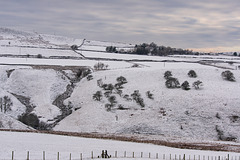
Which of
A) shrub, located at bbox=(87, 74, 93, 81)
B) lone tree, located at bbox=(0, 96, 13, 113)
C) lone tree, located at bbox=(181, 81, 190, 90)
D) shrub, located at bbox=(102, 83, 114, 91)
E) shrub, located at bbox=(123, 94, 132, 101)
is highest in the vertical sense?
shrub, located at bbox=(87, 74, 93, 81)

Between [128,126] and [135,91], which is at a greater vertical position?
[135,91]

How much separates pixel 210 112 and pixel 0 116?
1545 inches

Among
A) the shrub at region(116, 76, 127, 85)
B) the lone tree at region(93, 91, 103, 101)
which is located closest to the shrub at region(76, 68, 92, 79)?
the shrub at region(116, 76, 127, 85)

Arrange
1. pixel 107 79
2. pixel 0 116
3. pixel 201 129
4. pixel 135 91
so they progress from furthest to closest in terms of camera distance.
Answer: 1. pixel 107 79
2. pixel 135 91
3. pixel 201 129
4. pixel 0 116

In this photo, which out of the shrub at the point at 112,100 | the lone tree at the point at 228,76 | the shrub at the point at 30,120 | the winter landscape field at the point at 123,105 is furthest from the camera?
the lone tree at the point at 228,76

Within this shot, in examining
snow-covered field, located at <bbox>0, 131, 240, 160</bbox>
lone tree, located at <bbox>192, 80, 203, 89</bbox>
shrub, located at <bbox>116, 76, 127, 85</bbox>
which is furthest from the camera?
shrub, located at <bbox>116, 76, 127, 85</bbox>

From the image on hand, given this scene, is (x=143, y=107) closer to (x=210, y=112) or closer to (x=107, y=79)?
(x=210, y=112)

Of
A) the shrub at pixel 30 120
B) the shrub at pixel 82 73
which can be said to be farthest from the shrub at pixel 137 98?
the shrub at pixel 82 73

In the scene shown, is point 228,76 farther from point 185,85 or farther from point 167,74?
point 167,74

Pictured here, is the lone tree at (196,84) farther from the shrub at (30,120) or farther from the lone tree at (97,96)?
the shrub at (30,120)

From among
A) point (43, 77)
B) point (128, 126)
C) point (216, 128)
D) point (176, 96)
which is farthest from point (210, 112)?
point (43, 77)

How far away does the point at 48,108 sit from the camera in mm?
76250

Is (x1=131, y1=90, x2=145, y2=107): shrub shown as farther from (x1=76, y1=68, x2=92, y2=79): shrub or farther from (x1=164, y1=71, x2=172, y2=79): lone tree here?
(x1=76, y1=68, x2=92, y2=79): shrub

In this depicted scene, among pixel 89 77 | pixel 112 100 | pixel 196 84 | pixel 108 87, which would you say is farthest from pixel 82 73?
pixel 196 84
